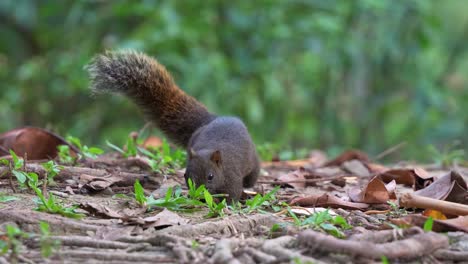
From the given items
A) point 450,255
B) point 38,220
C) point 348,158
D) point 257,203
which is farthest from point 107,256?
point 348,158

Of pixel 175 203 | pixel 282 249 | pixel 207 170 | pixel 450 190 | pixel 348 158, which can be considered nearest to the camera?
pixel 282 249

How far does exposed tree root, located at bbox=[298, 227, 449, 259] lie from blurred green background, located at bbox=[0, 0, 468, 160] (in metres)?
4.93

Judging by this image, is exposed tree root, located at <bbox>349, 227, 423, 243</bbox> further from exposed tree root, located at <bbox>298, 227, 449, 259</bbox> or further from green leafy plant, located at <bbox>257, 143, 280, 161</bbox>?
green leafy plant, located at <bbox>257, 143, 280, 161</bbox>

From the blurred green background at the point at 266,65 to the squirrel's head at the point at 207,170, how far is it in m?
3.17

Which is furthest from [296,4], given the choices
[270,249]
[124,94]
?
[270,249]

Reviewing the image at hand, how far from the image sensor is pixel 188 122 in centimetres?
505

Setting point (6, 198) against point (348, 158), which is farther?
point (348, 158)

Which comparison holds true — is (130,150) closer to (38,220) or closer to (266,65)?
(38,220)

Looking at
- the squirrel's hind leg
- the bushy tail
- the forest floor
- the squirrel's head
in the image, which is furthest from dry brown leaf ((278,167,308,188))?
the bushy tail

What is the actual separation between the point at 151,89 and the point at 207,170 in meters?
0.90

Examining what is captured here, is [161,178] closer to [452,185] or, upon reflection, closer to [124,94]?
[124,94]

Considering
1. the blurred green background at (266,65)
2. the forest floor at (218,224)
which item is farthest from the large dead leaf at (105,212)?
the blurred green background at (266,65)

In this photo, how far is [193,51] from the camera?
7852 mm

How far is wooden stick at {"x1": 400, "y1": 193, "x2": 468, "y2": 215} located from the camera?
3.10m
